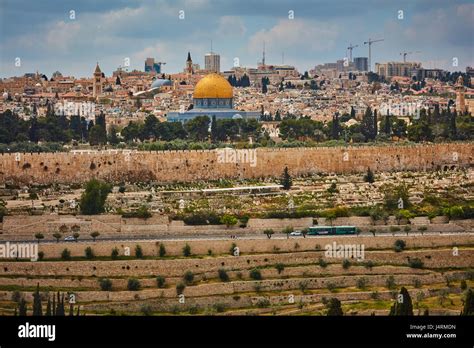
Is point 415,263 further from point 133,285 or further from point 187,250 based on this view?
point 133,285

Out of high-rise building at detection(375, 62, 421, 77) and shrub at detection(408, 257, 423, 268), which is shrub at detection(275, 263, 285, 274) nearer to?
shrub at detection(408, 257, 423, 268)

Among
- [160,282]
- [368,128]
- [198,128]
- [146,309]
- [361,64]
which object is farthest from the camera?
[361,64]

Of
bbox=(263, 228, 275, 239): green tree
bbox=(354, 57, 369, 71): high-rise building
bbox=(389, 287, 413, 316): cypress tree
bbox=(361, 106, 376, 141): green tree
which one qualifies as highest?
bbox=(354, 57, 369, 71): high-rise building

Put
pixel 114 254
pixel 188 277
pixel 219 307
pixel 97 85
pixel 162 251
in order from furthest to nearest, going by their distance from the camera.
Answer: pixel 97 85 < pixel 162 251 < pixel 114 254 < pixel 188 277 < pixel 219 307

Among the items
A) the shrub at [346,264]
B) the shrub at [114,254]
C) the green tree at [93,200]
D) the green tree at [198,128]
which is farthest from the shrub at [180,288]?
the green tree at [198,128]

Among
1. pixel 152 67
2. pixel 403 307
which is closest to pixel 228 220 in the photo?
pixel 403 307

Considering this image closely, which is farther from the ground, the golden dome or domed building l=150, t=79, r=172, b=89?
domed building l=150, t=79, r=172, b=89

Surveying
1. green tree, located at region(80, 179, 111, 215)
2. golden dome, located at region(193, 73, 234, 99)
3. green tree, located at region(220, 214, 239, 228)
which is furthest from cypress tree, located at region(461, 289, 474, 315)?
golden dome, located at region(193, 73, 234, 99)
